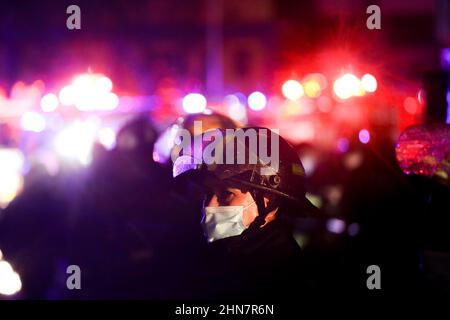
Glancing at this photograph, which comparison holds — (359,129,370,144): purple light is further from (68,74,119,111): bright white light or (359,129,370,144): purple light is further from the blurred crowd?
(68,74,119,111): bright white light

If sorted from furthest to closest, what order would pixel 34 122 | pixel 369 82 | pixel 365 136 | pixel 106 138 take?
pixel 106 138 → pixel 34 122 → pixel 365 136 → pixel 369 82

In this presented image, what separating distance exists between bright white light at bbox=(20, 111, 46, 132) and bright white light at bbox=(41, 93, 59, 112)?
390 millimetres

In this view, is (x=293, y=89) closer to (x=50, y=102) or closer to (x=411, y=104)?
(x=50, y=102)

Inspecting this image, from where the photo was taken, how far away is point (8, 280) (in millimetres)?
5422

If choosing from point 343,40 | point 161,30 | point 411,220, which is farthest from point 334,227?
point 161,30

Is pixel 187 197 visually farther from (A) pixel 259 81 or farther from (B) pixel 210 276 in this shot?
(A) pixel 259 81

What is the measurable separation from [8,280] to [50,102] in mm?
6125

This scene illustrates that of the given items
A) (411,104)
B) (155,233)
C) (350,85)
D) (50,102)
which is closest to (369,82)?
(350,85)

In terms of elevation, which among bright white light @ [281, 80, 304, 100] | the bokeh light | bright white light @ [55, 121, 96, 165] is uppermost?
bright white light @ [281, 80, 304, 100]

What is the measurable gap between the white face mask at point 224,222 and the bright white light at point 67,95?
23.5ft

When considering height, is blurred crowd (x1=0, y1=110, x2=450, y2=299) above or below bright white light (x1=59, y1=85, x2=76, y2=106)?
below

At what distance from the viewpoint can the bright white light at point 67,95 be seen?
34.0 feet

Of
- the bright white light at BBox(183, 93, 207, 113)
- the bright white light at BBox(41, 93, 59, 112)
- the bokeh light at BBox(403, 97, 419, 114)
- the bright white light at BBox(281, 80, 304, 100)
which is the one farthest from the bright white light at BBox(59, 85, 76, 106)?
the bright white light at BBox(281, 80, 304, 100)

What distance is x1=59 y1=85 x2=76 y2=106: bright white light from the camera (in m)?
10.4
